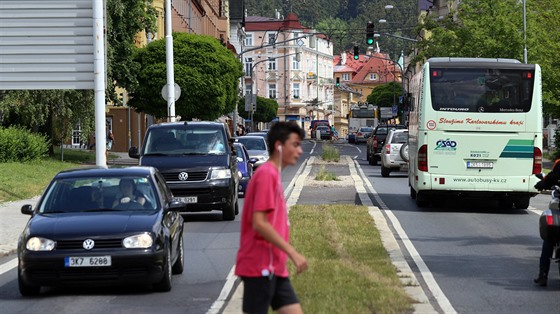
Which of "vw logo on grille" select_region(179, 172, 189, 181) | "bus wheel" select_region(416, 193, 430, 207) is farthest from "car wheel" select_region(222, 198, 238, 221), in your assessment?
"bus wheel" select_region(416, 193, 430, 207)

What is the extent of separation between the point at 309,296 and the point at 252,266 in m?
4.23

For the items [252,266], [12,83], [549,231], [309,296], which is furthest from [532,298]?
[12,83]

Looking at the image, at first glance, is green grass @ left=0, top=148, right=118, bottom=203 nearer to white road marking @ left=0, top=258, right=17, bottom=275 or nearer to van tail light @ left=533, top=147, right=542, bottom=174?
white road marking @ left=0, top=258, right=17, bottom=275

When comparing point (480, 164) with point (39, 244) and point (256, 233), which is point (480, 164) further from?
point (256, 233)

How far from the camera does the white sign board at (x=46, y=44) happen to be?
2125 cm

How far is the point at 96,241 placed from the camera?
12141mm

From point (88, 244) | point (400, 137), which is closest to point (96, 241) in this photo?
point (88, 244)

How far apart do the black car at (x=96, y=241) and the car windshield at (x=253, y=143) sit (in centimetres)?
2645

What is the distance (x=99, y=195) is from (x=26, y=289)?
1520 mm

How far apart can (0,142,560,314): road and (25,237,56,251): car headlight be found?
1.71 ft

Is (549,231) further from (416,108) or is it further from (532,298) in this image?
(416,108)

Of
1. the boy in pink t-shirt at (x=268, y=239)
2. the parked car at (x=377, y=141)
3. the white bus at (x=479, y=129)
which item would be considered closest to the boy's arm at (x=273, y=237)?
the boy in pink t-shirt at (x=268, y=239)

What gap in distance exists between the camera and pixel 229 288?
12.7m

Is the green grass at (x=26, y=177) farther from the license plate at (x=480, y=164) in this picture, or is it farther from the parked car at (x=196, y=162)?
the license plate at (x=480, y=164)
